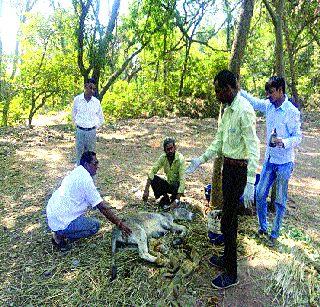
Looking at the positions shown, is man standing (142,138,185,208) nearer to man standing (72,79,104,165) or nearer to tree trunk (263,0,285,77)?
man standing (72,79,104,165)

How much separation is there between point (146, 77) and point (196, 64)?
3.49 m

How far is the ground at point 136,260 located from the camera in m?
3.71

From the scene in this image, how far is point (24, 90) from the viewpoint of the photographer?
45.2ft

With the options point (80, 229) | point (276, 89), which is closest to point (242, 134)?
point (276, 89)

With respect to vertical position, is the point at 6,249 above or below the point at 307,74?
below

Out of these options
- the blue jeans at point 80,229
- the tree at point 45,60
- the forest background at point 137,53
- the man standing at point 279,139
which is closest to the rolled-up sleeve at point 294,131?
the man standing at point 279,139

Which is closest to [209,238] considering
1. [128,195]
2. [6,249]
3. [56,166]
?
[128,195]

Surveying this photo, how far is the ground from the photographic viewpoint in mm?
3715

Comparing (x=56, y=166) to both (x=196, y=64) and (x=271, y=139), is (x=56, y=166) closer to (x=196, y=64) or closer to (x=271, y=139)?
(x=271, y=139)

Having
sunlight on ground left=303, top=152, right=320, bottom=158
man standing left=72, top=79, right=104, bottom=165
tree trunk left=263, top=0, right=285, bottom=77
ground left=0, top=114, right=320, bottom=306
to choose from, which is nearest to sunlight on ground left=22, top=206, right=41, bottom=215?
ground left=0, top=114, right=320, bottom=306

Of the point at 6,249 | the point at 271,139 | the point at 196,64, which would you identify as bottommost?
the point at 6,249

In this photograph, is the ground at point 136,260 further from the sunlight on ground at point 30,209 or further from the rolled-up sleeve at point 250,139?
the rolled-up sleeve at point 250,139

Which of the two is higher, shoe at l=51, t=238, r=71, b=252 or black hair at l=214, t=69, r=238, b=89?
black hair at l=214, t=69, r=238, b=89

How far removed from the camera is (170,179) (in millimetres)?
5512
